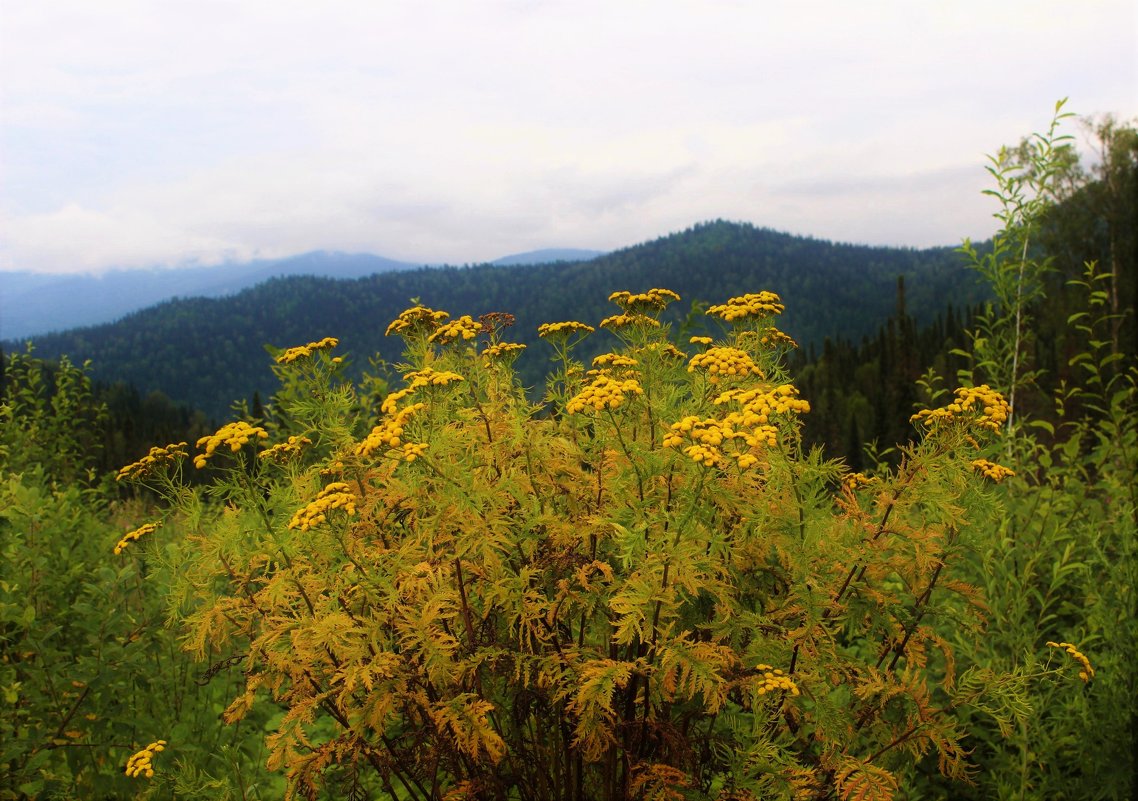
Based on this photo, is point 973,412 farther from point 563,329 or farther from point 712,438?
point 563,329

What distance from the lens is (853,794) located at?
2.62 m

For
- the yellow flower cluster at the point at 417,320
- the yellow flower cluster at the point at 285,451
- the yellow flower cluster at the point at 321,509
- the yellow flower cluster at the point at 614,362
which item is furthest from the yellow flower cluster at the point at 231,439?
the yellow flower cluster at the point at 614,362

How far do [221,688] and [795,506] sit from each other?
4.96m

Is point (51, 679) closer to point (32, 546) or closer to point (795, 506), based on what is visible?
point (32, 546)

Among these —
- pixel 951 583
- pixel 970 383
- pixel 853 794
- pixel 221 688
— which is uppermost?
pixel 970 383

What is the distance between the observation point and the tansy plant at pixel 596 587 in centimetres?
265

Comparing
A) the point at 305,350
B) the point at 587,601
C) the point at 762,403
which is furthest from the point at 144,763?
the point at 762,403

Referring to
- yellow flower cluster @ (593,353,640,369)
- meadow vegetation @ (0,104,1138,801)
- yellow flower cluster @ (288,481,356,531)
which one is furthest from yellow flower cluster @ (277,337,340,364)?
yellow flower cluster @ (593,353,640,369)

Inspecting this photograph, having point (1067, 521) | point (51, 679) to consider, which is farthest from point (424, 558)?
point (1067, 521)

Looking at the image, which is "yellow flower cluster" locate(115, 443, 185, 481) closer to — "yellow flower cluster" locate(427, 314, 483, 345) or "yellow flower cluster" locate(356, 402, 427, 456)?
"yellow flower cluster" locate(356, 402, 427, 456)

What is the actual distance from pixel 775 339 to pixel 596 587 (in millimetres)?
1961

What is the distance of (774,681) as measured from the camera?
8.56 ft

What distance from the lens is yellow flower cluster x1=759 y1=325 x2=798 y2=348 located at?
148 inches

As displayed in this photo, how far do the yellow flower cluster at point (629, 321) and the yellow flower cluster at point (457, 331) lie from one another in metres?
0.78
